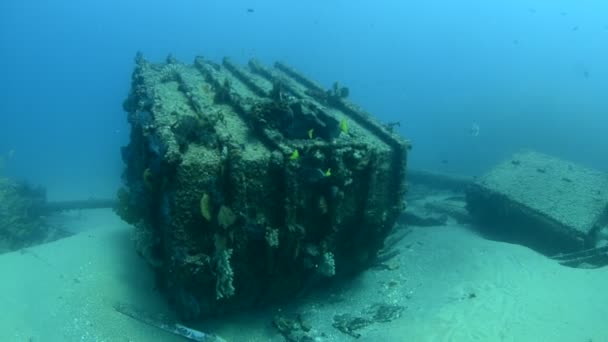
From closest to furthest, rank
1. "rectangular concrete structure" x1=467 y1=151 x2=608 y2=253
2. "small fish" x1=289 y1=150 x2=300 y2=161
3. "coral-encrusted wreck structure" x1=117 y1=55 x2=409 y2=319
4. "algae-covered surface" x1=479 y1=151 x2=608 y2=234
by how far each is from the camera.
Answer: "coral-encrusted wreck structure" x1=117 y1=55 x2=409 y2=319
"small fish" x1=289 y1=150 x2=300 y2=161
"rectangular concrete structure" x1=467 y1=151 x2=608 y2=253
"algae-covered surface" x1=479 y1=151 x2=608 y2=234

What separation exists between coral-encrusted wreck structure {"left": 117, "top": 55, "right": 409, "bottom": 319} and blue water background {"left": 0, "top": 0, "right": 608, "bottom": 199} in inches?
766

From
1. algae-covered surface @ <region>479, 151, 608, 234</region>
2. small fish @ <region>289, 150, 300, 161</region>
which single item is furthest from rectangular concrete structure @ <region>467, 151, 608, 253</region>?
small fish @ <region>289, 150, 300, 161</region>

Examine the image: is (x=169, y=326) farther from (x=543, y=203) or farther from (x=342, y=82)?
(x=342, y=82)

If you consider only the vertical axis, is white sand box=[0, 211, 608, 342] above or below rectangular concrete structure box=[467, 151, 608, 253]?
below

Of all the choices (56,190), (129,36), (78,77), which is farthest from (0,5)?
(56,190)

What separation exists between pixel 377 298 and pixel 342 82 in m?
113

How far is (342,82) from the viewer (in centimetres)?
11656

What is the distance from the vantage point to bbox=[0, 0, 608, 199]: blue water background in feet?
111

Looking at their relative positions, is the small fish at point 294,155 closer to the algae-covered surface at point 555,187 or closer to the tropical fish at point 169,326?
the tropical fish at point 169,326

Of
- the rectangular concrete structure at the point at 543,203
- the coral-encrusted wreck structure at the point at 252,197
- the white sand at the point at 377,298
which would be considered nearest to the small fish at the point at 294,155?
the coral-encrusted wreck structure at the point at 252,197

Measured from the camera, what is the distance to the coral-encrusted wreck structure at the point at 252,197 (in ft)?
17.9

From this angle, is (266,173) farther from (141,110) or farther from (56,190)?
(56,190)

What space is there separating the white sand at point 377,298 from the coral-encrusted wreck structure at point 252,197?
1.82ft

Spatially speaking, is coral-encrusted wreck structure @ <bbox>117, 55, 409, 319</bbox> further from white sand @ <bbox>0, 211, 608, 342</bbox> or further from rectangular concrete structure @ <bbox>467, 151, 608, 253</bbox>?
rectangular concrete structure @ <bbox>467, 151, 608, 253</bbox>
